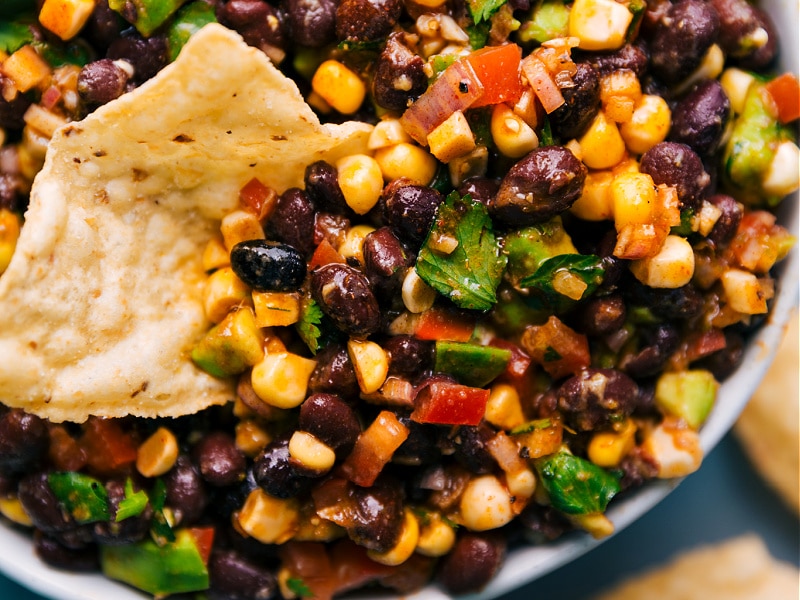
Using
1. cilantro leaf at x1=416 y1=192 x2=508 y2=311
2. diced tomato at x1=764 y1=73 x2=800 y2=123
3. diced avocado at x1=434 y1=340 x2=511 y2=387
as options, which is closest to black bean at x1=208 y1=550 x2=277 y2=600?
diced avocado at x1=434 y1=340 x2=511 y2=387

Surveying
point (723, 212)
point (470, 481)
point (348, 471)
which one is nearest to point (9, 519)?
point (348, 471)

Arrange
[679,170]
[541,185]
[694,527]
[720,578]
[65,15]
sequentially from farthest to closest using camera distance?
[694,527]
[720,578]
[65,15]
[679,170]
[541,185]

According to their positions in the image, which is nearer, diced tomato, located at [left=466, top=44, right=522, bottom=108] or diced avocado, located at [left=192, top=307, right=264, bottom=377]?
diced tomato, located at [left=466, top=44, right=522, bottom=108]

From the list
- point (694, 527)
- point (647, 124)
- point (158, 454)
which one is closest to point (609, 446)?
point (647, 124)

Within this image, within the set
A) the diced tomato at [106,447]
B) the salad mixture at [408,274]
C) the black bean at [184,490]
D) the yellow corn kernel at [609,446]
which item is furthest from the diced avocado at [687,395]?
the diced tomato at [106,447]

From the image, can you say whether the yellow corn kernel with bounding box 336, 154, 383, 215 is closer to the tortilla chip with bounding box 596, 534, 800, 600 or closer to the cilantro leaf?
the cilantro leaf

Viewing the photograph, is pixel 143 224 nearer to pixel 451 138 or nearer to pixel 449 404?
pixel 451 138
